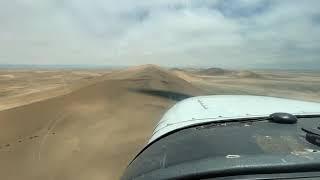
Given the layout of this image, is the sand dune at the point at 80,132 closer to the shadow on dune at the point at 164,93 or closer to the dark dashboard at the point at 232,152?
the shadow on dune at the point at 164,93

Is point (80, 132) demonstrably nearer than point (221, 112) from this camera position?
No

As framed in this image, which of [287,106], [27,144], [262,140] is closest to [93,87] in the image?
[27,144]

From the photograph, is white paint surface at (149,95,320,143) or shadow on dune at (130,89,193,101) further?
shadow on dune at (130,89,193,101)

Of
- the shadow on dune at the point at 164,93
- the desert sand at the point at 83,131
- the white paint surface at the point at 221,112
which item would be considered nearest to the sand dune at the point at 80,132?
the desert sand at the point at 83,131

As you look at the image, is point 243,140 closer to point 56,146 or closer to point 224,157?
point 224,157

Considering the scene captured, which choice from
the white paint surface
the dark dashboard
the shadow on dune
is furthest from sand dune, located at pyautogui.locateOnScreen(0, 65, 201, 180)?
the dark dashboard

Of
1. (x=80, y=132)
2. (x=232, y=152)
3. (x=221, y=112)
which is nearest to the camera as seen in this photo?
(x=232, y=152)

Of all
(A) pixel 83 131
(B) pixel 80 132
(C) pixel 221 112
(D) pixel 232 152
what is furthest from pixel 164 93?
(D) pixel 232 152

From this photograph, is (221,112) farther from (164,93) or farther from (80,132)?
(164,93)

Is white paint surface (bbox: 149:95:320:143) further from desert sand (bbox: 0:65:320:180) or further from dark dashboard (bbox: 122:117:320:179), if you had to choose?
desert sand (bbox: 0:65:320:180)
